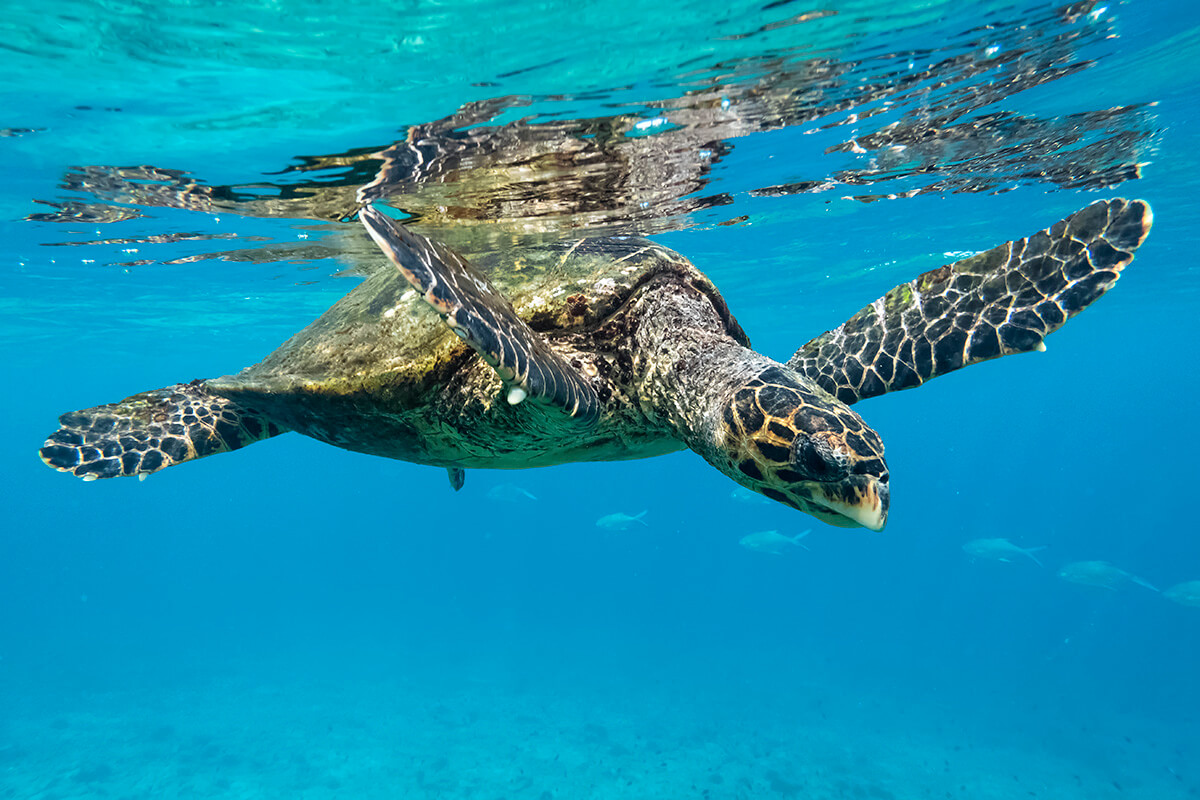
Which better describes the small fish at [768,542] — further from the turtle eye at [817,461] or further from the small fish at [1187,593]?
the turtle eye at [817,461]

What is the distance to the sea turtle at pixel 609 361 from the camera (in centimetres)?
326

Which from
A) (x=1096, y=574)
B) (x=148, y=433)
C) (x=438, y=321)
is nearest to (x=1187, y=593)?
(x=1096, y=574)

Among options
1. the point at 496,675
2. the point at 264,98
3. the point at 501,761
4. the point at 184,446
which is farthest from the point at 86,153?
the point at 496,675

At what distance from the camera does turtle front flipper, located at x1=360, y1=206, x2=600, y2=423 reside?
2.89 metres

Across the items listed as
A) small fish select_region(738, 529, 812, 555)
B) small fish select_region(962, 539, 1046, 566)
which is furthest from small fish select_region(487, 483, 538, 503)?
small fish select_region(962, 539, 1046, 566)

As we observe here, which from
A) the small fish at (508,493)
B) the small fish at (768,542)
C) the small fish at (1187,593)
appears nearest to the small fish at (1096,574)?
the small fish at (1187,593)

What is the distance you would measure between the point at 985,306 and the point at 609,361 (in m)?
3.01

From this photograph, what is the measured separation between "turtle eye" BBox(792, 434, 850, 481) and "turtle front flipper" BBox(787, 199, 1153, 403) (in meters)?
2.34

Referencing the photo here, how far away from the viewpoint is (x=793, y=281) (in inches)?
984

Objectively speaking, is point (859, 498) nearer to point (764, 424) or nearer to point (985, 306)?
point (764, 424)

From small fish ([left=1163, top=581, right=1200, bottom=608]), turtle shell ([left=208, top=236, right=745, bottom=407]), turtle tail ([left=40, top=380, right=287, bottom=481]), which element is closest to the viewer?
turtle shell ([left=208, top=236, right=745, bottom=407])

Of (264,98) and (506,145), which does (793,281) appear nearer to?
(506,145)

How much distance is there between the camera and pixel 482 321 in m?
3.10

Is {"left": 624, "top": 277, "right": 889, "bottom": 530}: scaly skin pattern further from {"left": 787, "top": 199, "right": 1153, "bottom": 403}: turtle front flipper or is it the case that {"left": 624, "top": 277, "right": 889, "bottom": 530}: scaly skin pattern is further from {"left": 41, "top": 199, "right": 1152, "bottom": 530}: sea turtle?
{"left": 787, "top": 199, "right": 1153, "bottom": 403}: turtle front flipper
